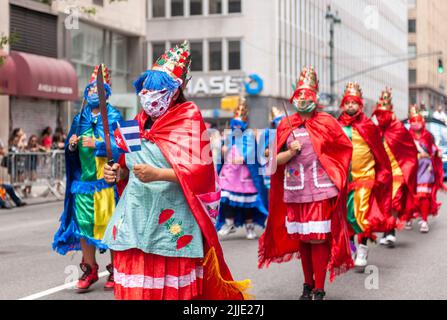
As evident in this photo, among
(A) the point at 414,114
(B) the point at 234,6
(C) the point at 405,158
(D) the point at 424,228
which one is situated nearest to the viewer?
(C) the point at 405,158

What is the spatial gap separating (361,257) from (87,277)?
3229 mm

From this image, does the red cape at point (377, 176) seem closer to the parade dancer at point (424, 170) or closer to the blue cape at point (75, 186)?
the blue cape at point (75, 186)

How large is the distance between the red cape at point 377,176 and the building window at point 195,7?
38966 mm

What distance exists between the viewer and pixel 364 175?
9.34 m

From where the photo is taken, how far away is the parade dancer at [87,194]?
25.9ft

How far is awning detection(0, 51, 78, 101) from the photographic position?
2564cm

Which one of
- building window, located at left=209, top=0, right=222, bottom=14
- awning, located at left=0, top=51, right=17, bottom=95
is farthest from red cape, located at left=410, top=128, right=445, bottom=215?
building window, located at left=209, top=0, right=222, bottom=14

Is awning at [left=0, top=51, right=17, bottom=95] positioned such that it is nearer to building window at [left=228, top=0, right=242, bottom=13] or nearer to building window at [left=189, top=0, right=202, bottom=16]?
building window at [left=228, top=0, right=242, bottom=13]

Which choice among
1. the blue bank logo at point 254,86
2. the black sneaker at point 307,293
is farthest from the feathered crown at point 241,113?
the blue bank logo at point 254,86

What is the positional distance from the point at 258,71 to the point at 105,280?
123 ft

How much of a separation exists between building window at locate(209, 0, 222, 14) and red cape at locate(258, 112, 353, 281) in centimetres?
4001

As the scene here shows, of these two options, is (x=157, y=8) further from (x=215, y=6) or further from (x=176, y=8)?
(x=215, y=6)

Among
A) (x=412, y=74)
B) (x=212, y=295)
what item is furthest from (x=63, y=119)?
(x=412, y=74)

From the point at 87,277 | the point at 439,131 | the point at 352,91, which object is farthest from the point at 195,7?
the point at 87,277
